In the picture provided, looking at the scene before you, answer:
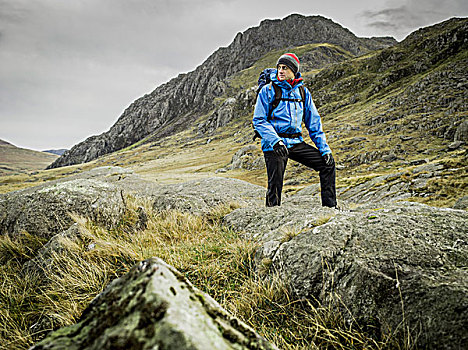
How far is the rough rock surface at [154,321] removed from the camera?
94cm

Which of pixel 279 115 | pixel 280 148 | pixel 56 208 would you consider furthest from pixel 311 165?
pixel 56 208

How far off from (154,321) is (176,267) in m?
1.73

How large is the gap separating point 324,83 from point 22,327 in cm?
10828

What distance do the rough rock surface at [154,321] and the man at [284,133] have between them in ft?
12.9

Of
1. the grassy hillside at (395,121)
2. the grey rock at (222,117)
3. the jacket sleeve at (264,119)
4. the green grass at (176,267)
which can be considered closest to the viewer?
the green grass at (176,267)

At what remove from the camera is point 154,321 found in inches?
39.2

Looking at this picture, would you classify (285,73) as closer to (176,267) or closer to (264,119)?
(264,119)

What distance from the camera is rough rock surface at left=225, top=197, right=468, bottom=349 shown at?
1.52 m

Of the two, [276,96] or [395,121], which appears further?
[395,121]

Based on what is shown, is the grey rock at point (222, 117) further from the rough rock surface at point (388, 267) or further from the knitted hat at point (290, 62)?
the rough rock surface at point (388, 267)

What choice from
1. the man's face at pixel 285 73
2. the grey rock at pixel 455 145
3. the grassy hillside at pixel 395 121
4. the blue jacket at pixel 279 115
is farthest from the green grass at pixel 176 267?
the grey rock at pixel 455 145

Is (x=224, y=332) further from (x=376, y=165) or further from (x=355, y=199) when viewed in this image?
(x=376, y=165)

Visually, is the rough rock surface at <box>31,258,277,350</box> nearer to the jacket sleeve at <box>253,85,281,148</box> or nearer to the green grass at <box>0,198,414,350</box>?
the green grass at <box>0,198,414,350</box>

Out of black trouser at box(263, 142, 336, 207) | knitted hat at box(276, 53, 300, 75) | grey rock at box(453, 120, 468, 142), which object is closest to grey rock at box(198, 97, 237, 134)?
grey rock at box(453, 120, 468, 142)
